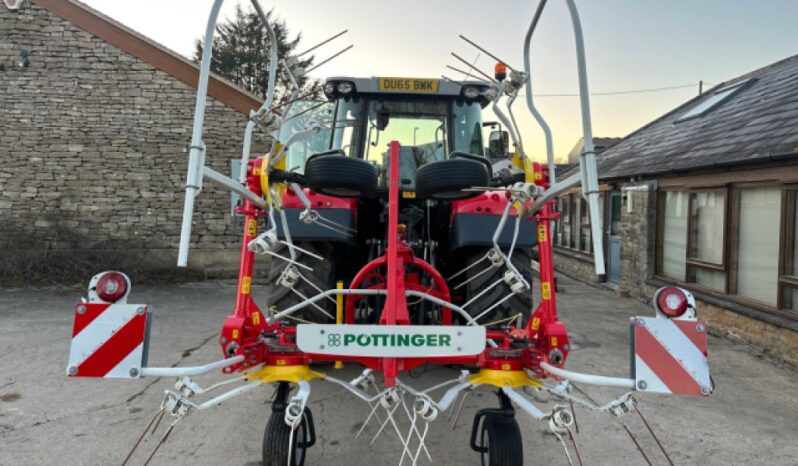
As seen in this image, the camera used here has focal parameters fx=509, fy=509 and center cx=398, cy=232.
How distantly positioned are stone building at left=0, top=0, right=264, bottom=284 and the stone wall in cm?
782

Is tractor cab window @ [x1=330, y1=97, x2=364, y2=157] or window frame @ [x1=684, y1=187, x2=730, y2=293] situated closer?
tractor cab window @ [x1=330, y1=97, x2=364, y2=157]

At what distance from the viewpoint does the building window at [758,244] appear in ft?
18.9

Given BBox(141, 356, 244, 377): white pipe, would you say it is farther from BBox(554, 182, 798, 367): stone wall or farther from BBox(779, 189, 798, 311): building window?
BBox(779, 189, 798, 311): building window

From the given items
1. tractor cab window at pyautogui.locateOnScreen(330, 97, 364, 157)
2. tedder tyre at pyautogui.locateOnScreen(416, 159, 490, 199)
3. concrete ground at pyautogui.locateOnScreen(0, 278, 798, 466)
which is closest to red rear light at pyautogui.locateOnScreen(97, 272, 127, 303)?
concrete ground at pyautogui.locateOnScreen(0, 278, 798, 466)

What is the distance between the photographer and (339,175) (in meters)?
Answer: 2.54

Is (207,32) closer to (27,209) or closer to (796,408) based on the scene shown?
(796,408)

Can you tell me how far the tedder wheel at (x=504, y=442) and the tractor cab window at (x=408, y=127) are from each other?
7.87ft

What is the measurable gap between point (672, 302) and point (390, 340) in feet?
4.02

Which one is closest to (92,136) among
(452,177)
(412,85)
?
(412,85)

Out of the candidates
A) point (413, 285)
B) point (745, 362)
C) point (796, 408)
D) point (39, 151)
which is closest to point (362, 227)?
point (413, 285)

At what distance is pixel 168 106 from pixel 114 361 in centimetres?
931

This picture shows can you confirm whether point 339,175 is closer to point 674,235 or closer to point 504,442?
point 504,442

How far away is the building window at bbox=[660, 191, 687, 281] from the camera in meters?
7.89

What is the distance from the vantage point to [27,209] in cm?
1002
